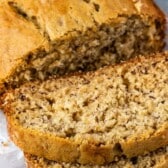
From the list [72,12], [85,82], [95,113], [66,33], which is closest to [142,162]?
[95,113]

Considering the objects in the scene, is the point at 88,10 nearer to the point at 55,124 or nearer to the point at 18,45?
the point at 18,45

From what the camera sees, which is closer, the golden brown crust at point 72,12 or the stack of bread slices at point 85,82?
the stack of bread slices at point 85,82

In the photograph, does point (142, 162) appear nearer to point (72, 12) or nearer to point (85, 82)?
point (85, 82)

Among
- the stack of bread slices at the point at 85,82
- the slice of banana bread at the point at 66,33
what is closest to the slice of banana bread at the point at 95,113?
the stack of bread slices at the point at 85,82

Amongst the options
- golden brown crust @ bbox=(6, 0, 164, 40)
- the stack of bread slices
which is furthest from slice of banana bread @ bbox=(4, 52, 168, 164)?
golden brown crust @ bbox=(6, 0, 164, 40)

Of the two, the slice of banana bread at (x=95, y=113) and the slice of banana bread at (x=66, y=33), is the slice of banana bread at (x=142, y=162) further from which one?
the slice of banana bread at (x=66, y=33)

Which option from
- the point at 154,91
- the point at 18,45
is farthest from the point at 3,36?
the point at 154,91
